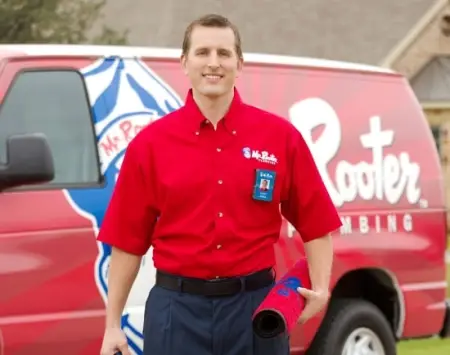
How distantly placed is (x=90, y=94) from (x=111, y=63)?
24 centimetres

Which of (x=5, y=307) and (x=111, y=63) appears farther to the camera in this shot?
(x=111, y=63)

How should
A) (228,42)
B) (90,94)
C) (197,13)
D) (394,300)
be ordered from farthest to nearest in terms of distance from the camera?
(197,13) < (394,300) < (90,94) < (228,42)

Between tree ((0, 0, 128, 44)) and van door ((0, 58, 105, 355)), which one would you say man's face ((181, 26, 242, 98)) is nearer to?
van door ((0, 58, 105, 355))

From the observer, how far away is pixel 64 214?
5918 mm

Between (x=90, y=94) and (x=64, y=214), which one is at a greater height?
(x=90, y=94)

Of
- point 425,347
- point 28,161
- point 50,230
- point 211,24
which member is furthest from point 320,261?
point 425,347

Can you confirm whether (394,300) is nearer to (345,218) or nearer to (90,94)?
(345,218)

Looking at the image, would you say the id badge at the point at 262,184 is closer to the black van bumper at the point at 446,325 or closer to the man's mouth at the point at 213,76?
the man's mouth at the point at 213,76

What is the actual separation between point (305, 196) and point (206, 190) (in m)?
0.38

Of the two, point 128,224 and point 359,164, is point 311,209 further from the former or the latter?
point 359,164

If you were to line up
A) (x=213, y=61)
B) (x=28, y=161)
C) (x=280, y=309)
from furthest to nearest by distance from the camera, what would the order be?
(x=28, y=161) < (x=213, y=61) < (x=280, y=309)

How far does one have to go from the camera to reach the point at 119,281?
435 cm

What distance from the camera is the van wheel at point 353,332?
23.3 ft

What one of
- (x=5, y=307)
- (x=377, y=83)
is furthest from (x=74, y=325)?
(x=377, y=83)
